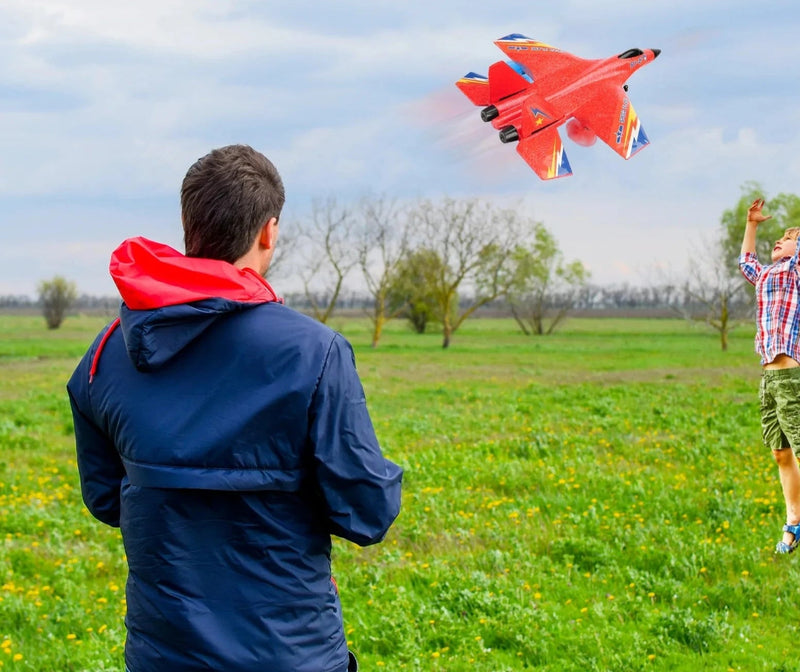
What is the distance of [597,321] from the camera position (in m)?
76.9

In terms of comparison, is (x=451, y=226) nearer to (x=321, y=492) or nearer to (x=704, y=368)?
(x=704, y=368)

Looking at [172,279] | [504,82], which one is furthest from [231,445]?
[504,82]

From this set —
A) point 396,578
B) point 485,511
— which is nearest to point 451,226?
point 485,511

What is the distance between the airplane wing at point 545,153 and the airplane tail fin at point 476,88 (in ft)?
0.93

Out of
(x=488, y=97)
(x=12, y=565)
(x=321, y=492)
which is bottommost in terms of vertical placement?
(x=12, y=565)

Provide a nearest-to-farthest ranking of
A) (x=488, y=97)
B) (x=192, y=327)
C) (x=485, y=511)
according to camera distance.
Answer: (x=192, y=327), (x=488, y=97), (x=485, y=511)

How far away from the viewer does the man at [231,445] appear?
7.14ft

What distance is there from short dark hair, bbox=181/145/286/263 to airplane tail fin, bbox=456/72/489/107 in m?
1.35

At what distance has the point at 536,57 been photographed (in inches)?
134

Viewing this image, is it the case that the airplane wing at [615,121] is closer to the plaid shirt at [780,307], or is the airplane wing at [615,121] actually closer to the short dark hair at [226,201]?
the short dark hair at [226,201]

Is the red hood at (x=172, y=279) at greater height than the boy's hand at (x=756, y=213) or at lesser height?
lesser

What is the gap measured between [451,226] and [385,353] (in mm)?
20098

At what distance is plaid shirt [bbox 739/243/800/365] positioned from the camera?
4.38 m

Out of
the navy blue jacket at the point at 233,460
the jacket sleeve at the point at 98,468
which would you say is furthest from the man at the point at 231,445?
the jacket sleeve at the point at 98,468
